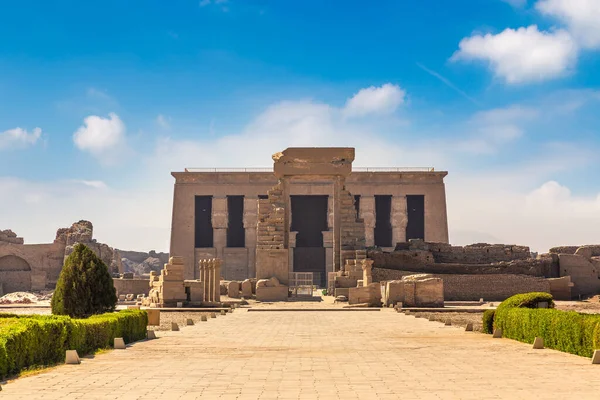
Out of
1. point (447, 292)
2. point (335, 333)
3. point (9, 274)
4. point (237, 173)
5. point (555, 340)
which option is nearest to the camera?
point (555, 340)

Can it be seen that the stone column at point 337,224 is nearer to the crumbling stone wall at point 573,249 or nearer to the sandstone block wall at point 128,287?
the sandstone block wall at point 128,287

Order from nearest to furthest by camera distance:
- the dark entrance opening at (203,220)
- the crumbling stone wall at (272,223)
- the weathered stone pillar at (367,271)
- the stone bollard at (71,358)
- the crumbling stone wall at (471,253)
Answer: the stone bollard at (71,358)
the weathered stone pillar at (367,271)
the crumbling stone wall at (272,223)
the crumbling stone wall at (471,253)
the dark entrance opening at (203,220)

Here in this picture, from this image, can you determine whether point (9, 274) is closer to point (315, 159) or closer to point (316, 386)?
point (315, 159)

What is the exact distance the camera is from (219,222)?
5959 centimetres

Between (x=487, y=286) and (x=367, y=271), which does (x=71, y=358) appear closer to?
(x=367, y=271)

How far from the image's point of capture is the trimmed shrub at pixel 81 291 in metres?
17.2

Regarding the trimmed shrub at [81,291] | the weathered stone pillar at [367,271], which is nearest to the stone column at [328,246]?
the weathered stone pillar at [367,271]

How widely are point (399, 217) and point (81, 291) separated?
44.4 meters

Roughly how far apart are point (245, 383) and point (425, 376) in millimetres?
2298

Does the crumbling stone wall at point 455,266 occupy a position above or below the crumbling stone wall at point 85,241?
below

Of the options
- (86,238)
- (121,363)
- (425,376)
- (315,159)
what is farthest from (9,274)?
(425,376)

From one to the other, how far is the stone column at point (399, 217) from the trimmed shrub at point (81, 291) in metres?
43.7

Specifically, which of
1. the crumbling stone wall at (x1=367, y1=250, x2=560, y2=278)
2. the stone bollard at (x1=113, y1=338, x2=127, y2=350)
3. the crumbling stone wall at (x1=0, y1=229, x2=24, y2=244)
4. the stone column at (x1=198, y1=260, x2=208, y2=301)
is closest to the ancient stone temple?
the crumbling stone wall at (x1=0, y1=229, x2=24, y2=244)

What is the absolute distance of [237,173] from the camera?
5947cm
